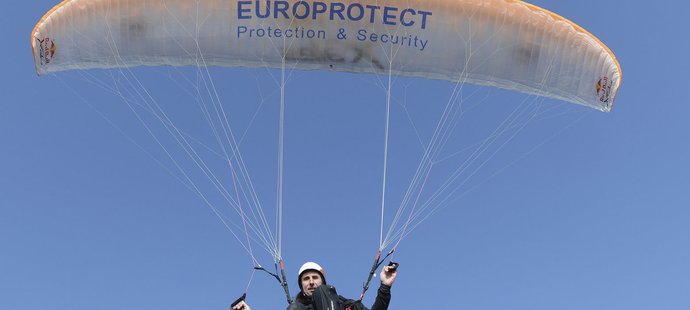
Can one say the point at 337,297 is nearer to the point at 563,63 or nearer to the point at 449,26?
the point at 449,26

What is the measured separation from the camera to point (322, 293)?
1059cm

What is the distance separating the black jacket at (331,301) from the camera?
10500 mm

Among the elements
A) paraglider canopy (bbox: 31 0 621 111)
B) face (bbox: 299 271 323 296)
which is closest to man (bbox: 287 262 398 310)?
face (bbox: 299 271 323 296)

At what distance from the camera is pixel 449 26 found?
1595 centimetres

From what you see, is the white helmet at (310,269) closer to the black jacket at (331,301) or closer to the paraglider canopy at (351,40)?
the black jacket at (331,301)

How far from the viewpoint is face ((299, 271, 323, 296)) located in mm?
11047

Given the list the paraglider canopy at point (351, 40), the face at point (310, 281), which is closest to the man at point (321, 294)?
the face at point (310, 281)

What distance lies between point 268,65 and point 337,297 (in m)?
7.33

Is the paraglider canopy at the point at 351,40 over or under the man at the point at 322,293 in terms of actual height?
over

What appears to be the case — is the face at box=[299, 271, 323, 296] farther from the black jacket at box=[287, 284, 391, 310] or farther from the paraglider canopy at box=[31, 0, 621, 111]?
the paraglider canopy at box=[31, 0, 621, 111]

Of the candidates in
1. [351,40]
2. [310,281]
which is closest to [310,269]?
[310,281]

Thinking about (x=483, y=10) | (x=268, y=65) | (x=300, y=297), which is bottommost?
(x=300, y=297)

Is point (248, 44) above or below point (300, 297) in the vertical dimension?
above

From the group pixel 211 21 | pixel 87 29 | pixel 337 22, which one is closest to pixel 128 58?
pixel 87 29
